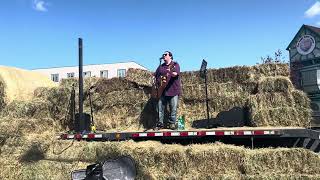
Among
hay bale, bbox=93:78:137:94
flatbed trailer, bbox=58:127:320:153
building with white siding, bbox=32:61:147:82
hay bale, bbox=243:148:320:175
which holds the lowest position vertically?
hay bale, bbox=243:148:320:175

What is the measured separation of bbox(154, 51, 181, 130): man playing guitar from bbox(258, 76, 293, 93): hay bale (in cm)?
196

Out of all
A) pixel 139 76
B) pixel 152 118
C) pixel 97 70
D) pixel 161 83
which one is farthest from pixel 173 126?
pixel 97 70

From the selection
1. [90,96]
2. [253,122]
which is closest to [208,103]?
[253,122]

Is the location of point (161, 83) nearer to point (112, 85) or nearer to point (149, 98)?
point (149, 98)

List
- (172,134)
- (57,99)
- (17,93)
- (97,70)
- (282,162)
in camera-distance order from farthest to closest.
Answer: (97,70) < (17,93) < (57,99) < (172,134) < (282,162)

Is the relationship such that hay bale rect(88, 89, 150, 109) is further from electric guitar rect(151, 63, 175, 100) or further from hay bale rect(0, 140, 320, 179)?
hay bale rect(0, 140, 320, 179)

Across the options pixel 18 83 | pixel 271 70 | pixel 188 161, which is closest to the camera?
pixel 188 161

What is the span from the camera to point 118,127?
12.0m

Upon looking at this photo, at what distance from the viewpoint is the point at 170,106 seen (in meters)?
10.9

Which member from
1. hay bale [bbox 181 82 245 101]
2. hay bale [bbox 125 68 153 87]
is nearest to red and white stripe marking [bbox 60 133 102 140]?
hay bale [bbox 125 68 153 87]

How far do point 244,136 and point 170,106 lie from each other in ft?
8.30

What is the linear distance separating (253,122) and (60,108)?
500 centimetres

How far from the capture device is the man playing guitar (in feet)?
35.4

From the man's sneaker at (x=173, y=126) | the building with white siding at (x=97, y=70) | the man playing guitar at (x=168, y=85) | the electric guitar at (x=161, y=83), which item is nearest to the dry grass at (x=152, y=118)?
the electric guitar at (x=161, y=83)
